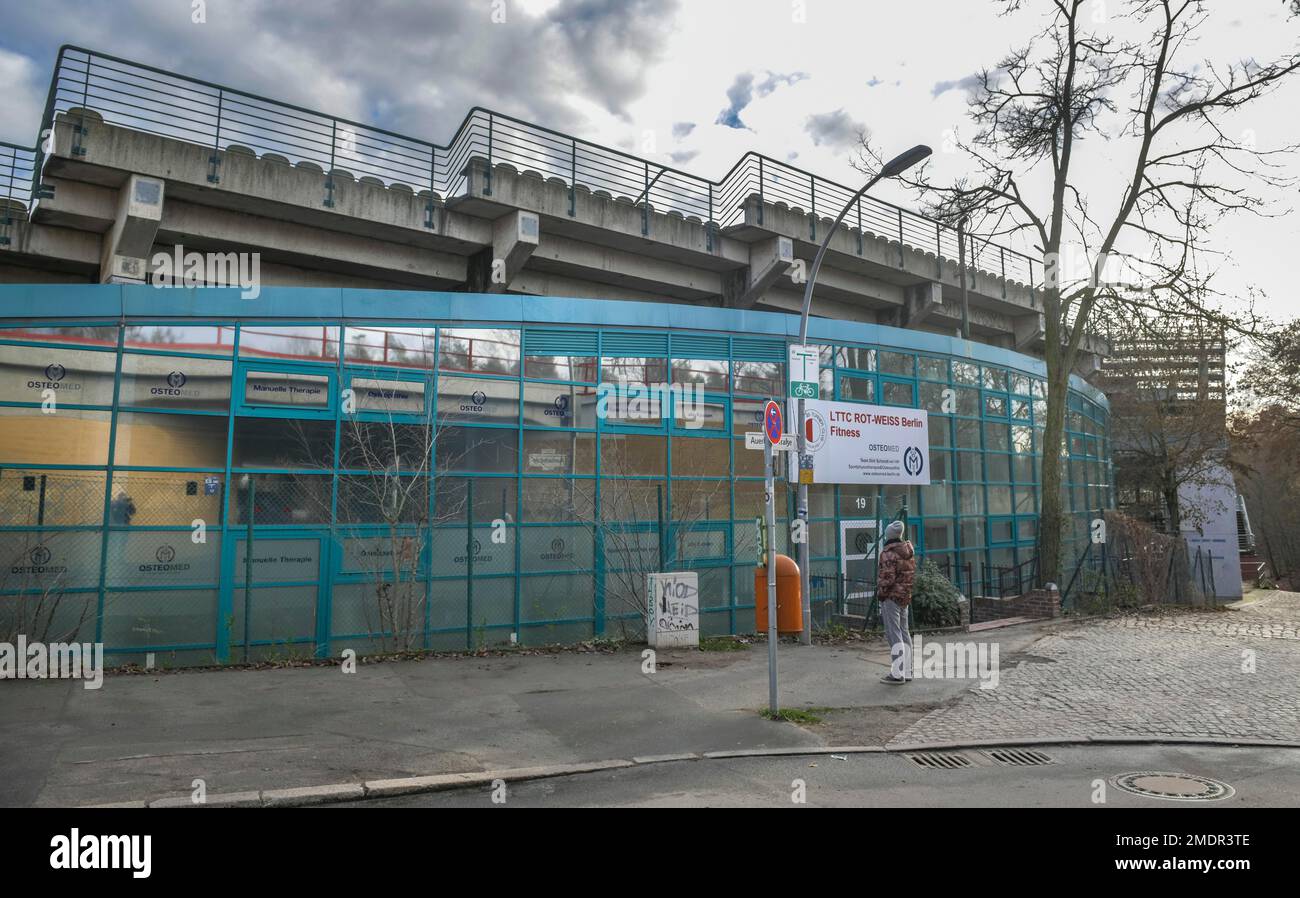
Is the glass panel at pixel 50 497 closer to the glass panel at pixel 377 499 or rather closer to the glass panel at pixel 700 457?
the glass panel at pixel 377 499

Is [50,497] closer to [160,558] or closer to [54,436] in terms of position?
[54,436]

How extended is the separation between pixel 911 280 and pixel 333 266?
1607 centimetres

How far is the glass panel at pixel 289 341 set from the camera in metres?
12.2

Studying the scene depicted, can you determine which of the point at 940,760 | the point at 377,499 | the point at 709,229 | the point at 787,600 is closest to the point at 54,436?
the point at 377,499

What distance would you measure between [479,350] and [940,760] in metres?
9.39

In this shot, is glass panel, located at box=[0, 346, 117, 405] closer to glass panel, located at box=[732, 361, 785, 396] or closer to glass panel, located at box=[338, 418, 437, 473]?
glass panel, located at box=[338, 418, 437, 473]

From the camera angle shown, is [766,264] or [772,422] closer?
[772,422]

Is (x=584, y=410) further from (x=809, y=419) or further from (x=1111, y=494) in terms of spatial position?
(x=1111, y=494)

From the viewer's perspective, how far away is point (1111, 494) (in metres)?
30.6

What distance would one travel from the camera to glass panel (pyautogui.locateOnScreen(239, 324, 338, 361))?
12203mm

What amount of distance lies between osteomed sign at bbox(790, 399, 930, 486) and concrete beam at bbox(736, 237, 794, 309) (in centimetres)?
477

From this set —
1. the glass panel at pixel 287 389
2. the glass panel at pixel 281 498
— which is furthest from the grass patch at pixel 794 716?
the glass panel at pixel 287 389

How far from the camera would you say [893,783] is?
20.7ft
